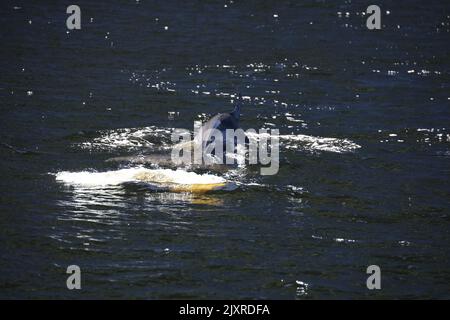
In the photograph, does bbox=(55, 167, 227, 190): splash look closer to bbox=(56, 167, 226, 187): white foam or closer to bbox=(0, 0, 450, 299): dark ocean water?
bbox=(56, 167, 226, 187): white foam

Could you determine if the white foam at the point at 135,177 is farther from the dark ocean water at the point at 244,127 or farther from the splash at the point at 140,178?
the dark ocean water at the point at 244,127

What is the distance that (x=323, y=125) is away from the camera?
19.3 metres

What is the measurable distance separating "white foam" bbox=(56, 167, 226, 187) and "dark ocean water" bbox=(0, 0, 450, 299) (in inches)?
9.5

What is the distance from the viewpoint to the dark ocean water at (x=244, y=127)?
483 inches

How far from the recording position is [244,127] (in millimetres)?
18953

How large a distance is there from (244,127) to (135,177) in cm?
443

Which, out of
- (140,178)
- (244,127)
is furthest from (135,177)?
(244,127)

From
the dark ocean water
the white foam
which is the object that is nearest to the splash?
the white foam

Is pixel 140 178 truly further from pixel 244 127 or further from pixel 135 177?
pixel 244 127

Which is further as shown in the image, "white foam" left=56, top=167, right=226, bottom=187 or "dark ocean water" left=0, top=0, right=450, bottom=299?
"white foam" left=56, top=167, right=226, bottom=187

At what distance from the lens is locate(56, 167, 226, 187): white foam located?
1500 centimetres

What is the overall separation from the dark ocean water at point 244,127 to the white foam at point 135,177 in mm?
240
